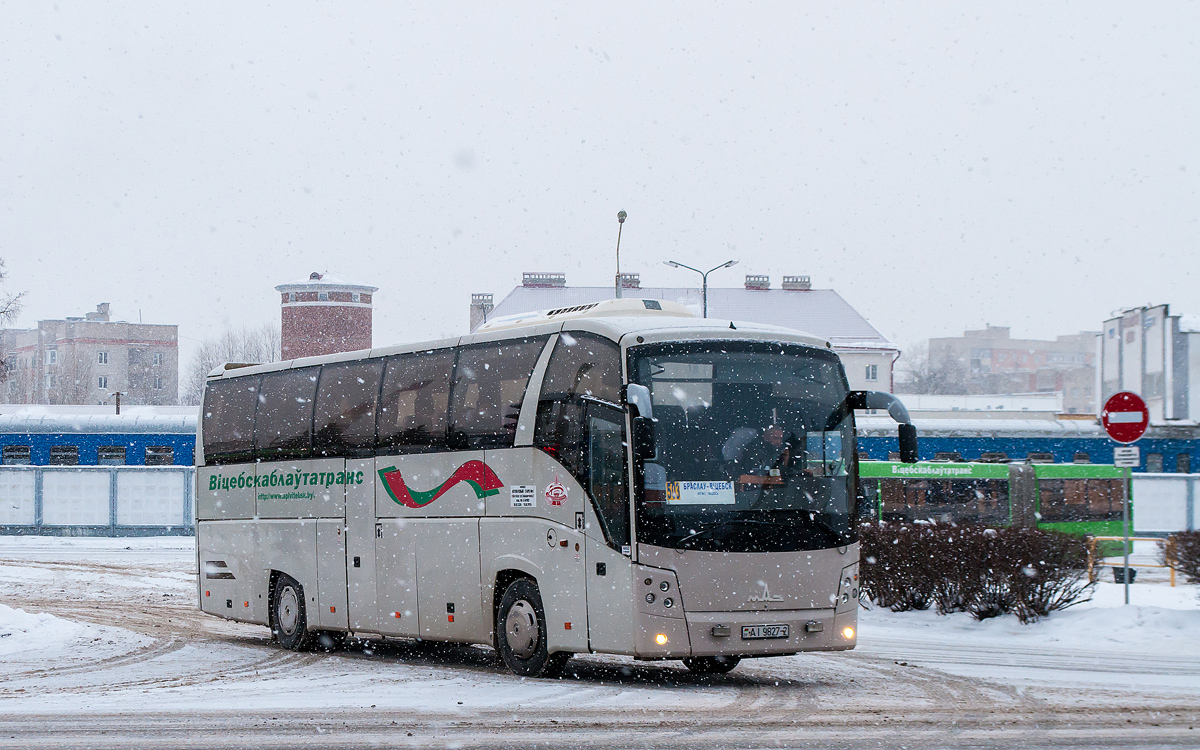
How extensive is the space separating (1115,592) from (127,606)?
15774 mm

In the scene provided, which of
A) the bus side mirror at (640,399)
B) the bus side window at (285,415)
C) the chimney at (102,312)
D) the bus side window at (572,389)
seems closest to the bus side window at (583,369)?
the bus side window at (572,389)

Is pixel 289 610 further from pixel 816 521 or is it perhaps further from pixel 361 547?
pixel 816 521

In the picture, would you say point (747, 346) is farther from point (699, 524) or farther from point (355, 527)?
point (355, 527)

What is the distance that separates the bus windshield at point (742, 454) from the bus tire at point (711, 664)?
183cm

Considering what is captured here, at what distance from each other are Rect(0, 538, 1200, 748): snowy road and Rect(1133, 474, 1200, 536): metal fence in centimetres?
1889

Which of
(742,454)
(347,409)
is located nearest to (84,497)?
(347,409)

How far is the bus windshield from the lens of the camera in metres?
11.5

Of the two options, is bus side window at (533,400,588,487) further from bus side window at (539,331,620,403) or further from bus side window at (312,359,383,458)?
bus side window at (312,359,383,458)

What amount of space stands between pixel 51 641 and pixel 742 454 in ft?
29.5

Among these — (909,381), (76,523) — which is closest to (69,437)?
(76,523)

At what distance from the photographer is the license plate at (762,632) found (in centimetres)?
1169

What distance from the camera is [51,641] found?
15766mm

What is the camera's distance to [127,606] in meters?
20.8

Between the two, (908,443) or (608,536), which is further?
(908,443)
